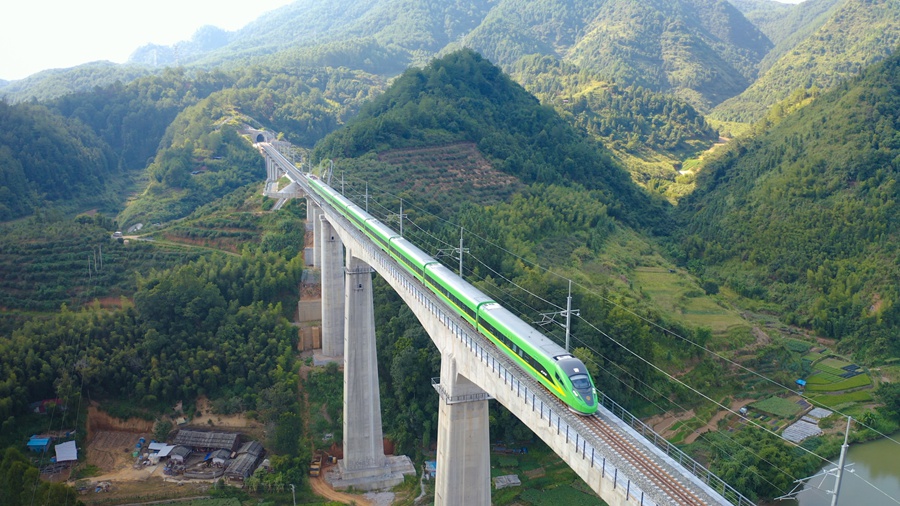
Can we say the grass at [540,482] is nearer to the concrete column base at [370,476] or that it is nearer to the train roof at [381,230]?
the concrete column base at [370,476]

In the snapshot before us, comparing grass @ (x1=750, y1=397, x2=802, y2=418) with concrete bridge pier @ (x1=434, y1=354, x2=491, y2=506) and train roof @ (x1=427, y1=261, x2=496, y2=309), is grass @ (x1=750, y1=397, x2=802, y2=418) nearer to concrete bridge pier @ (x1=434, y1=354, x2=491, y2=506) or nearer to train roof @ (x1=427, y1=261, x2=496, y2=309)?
concrete bridge pier @ (x1=434, y1=354, x2=491, y2=506)

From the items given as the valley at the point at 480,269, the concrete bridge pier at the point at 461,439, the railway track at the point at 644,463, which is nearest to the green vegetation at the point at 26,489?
the valley at the point at 480,269

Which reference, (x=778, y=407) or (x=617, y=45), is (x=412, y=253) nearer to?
(x=778, y=407)

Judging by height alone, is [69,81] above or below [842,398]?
above

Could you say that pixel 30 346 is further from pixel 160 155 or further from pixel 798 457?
pixel 160 155

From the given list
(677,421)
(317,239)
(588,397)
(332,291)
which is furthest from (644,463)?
(317,239)
